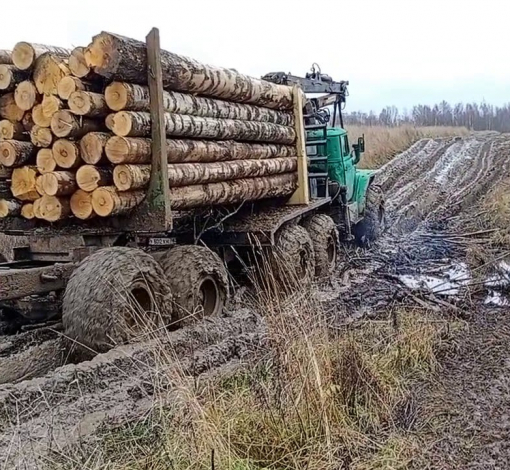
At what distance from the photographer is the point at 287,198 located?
1044 cm

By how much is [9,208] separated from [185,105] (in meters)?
2.08

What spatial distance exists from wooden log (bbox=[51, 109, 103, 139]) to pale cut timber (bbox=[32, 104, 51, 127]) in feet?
0.33

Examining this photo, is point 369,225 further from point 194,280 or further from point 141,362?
point 141,362

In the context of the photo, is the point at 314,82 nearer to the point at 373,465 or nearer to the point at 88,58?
the point at 88,58


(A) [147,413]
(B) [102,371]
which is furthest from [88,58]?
(A) [147,413]

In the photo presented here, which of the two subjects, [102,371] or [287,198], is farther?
[287,198]

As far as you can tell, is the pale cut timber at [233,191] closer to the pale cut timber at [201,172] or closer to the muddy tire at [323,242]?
the pale cut timber at [201,172]

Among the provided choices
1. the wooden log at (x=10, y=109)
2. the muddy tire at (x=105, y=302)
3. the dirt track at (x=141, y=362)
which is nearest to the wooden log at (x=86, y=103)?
the wooden log at (x=10, y=109)

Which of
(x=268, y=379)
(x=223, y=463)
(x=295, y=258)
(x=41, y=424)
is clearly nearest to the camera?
(x=223, y=463)

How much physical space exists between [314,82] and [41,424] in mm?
9190

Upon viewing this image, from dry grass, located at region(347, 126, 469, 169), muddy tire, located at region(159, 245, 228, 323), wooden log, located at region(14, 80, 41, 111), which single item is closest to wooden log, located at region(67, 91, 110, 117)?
wooden log, located at region(14, 80, 41, 111)

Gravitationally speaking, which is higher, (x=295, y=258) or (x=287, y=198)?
(x=287, y=198)

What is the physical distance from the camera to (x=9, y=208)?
6637 mm

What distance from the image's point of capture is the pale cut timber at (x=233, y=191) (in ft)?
23.1
